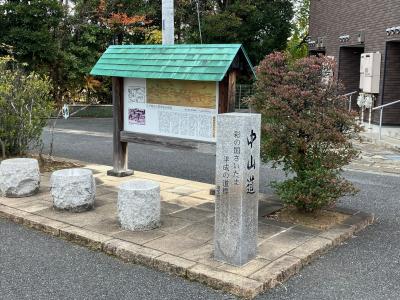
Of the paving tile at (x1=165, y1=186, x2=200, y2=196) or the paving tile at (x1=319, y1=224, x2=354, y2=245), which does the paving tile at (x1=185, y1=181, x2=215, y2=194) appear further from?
the paving tile at (x1=319, y1=224, x2=354, y2=245)

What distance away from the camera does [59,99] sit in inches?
871

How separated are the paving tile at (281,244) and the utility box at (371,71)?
1106 centimetres

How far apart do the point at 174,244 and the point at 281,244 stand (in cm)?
112

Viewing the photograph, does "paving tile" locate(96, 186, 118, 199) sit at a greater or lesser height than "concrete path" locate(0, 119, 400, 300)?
greater

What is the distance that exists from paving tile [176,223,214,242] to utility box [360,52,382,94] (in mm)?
11276

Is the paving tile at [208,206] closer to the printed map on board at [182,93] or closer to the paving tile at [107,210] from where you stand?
the paving tile at [107,210]

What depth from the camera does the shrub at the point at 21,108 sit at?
9.15 m

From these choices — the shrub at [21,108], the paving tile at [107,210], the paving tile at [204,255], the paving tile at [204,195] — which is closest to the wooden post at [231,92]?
the paving tile at [204,195]

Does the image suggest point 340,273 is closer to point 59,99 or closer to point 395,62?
point 395,62

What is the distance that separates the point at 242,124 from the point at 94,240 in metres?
2.08

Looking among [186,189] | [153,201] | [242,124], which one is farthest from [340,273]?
[186,189]

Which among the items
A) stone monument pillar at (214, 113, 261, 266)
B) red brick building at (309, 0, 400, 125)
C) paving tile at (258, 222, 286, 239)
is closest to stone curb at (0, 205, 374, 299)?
stone monument pillar at (214, 113, 261, 266)

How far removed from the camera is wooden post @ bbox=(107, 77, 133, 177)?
8102 mm

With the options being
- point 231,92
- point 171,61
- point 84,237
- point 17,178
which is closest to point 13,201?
point 17,178
